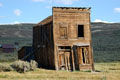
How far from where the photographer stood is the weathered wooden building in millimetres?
27562

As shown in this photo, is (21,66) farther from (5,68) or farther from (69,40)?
(69,40)

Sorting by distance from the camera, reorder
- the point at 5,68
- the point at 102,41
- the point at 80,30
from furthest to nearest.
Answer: the point at 102,41 → the point at 80,30 → the point at 5,68

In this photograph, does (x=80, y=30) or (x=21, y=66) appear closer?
(x=21, y=66)

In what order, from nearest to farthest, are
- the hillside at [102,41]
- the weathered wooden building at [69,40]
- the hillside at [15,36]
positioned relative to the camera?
the weathered wooden building at [69,40] → the hillside at [102,41] → the hillside at [15,36]

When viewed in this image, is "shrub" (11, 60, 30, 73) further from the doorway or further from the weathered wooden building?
the doorway

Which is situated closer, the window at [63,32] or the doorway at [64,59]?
the doorway at [64,59]

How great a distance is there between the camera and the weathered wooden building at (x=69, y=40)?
90.4ft

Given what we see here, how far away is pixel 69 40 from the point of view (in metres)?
28.2

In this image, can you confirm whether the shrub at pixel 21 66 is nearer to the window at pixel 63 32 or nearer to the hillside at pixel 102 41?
the window at pixel 63 32

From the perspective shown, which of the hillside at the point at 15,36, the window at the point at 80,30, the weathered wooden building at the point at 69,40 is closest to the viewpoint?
the weathered wooden building at the point at 69,40

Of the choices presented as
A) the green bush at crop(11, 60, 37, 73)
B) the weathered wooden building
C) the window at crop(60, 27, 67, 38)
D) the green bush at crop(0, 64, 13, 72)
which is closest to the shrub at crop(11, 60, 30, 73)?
the green bush at crop(11, 60, 37, 73)

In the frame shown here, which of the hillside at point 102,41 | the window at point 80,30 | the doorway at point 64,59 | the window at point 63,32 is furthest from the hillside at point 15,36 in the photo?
the doorway at point 64,59

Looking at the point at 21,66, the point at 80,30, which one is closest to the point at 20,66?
the point at 21,66

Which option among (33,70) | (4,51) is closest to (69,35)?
(33,70)
